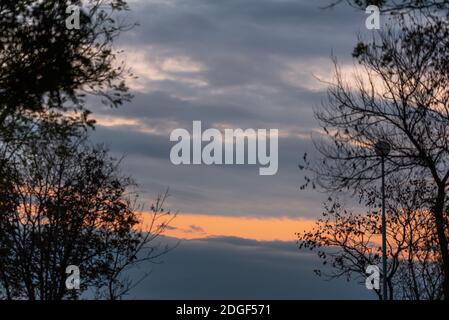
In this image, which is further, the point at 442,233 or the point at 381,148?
the point at 381,148

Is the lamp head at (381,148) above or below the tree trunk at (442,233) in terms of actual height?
above

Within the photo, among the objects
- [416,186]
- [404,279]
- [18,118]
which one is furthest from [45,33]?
[404,279]

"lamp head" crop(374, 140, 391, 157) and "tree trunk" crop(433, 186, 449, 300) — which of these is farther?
"lamp head" crop(374, 140, 391, 157)

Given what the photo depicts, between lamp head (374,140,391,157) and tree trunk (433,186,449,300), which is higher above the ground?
lamp head (374,140,391,157)

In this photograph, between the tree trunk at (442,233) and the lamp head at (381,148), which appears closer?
the tree trunk at (442,233)

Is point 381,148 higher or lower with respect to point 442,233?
higher

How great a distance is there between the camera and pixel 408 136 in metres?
22.3

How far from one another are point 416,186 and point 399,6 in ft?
56.0
